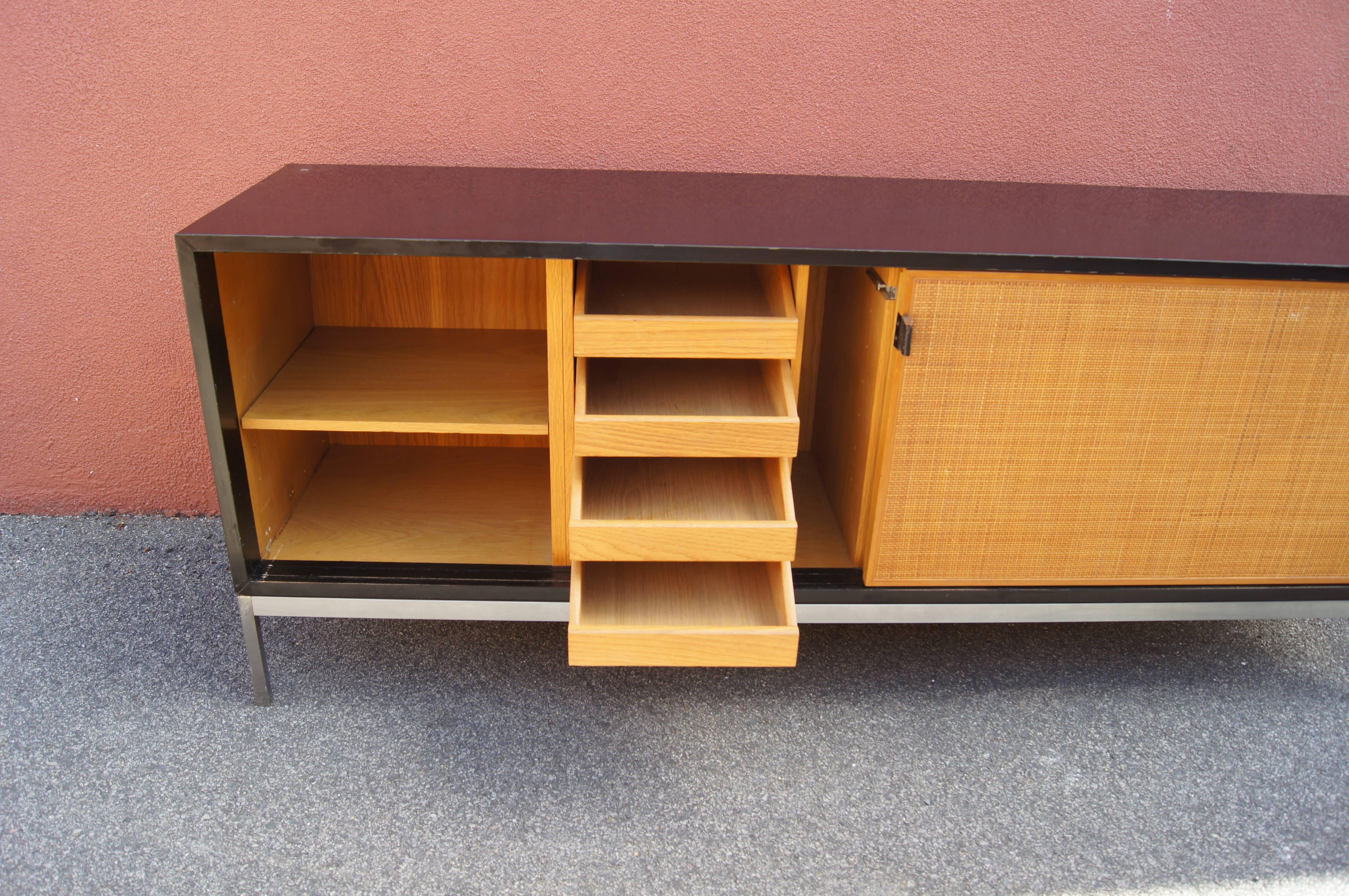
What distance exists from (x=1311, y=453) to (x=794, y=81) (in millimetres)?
1041

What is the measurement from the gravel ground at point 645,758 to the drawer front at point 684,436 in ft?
1.57

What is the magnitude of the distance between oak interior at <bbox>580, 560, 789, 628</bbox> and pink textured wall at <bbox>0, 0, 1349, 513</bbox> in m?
0.79

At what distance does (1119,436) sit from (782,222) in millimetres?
563

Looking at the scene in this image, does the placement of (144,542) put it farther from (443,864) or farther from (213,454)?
(443,864)

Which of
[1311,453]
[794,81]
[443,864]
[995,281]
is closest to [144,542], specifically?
[443,864]

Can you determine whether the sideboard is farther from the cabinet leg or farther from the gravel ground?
the gravel ground

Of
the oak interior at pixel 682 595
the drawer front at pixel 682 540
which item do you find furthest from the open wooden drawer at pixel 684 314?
the oak interior at pixel 682 595

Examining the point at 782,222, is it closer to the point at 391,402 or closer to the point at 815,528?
the point at 815,528

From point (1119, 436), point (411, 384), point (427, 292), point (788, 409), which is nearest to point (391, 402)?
point (411, 384)

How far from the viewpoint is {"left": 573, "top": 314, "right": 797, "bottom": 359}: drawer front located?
1355 mm

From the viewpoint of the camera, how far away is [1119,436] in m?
1.43

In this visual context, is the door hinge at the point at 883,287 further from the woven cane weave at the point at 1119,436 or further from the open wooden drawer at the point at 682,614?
the open wooden drawer at the point at 682,614

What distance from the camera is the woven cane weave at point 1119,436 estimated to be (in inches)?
53.3

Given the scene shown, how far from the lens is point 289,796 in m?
1.44
